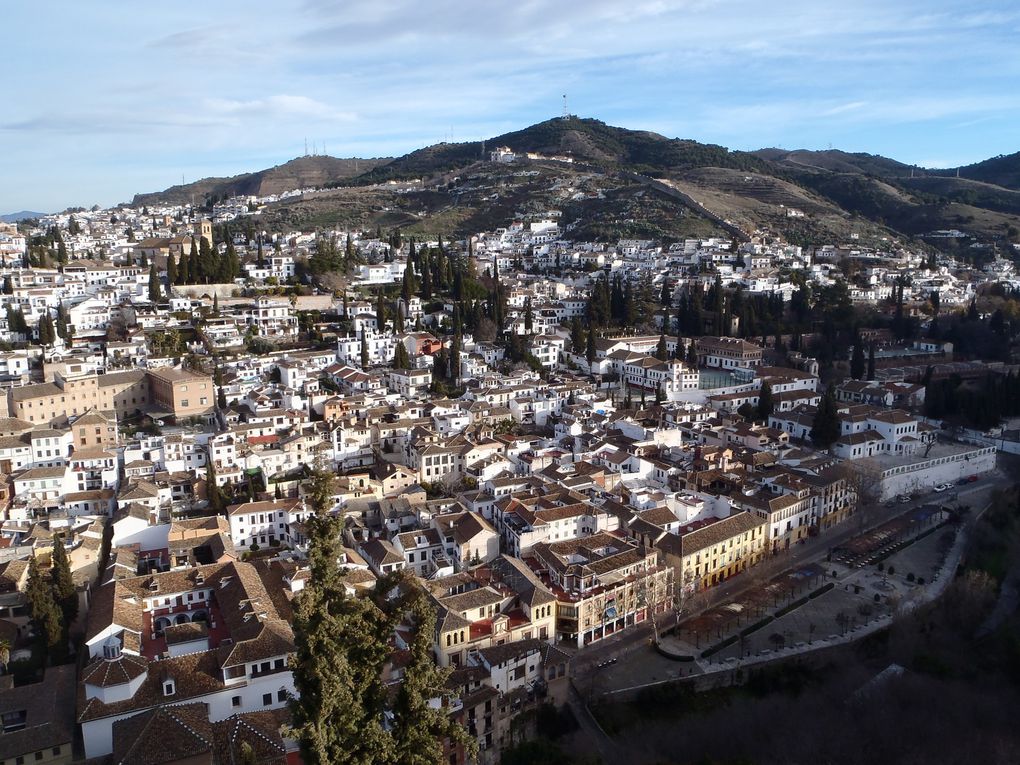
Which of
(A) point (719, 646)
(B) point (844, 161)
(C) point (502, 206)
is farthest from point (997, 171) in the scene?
(A) point (719, 646)

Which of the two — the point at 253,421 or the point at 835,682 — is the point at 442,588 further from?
the point at 253,421

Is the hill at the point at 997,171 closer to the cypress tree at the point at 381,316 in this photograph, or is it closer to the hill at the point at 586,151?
the hill at the point at 586,151

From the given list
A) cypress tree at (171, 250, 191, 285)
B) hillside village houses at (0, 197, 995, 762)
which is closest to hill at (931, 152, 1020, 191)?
hillside village houses at (0, 197, 995, 762)

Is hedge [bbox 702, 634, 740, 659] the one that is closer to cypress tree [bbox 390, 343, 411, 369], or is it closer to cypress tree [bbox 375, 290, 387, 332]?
cypress tree [bbox 390, 343, 411, 369]

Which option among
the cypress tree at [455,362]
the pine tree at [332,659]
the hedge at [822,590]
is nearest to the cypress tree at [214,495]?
the cypress tree at [455,362]

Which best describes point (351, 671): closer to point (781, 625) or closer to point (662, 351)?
point (781, 625)

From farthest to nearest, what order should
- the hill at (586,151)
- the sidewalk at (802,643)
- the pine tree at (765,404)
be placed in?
1. the hill at (586,151)
2. the pine tree at (765,404)
3. the sidewalk at (802,643)
